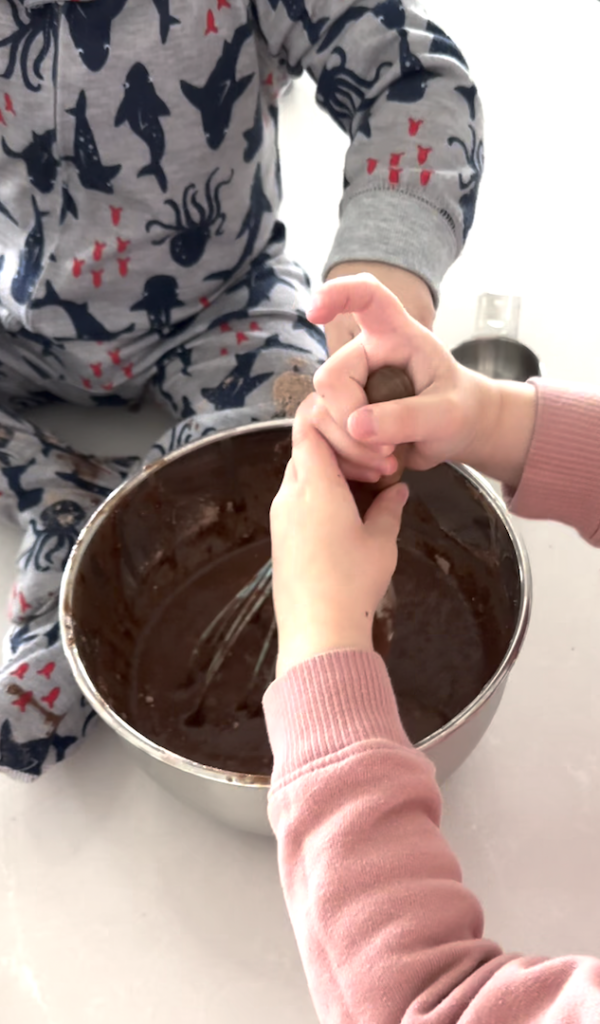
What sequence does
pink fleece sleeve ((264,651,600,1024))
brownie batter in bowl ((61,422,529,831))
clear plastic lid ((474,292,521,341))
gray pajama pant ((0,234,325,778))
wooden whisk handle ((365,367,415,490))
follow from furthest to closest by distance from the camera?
clear plastic lid ((474,292,521,341)), gray pajama pant ((0,234,325,778)), brownie batter in bowl ((61,422,529,831)), wooden whisk handle ((365,367,415,490)), pink fleece sleeve ((264,651,600,1024))

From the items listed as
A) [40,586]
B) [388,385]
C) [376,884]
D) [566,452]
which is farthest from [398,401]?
[40,586]

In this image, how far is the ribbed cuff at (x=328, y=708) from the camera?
42 centimetres

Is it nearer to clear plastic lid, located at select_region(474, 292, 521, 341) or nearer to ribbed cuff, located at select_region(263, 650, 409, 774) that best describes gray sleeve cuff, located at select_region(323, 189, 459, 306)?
clear plastic lid, located at select_region(474, 292, 521, 341)

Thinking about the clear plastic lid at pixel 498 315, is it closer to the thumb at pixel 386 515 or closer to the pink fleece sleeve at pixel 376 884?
the thumb at pixel 386 515

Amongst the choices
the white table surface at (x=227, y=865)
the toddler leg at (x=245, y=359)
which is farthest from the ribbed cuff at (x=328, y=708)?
the toddler leg at (x=245, y=359)

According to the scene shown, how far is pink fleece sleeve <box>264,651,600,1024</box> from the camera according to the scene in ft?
1.22

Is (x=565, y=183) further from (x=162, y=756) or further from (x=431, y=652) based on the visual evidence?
(x=162, y=756)

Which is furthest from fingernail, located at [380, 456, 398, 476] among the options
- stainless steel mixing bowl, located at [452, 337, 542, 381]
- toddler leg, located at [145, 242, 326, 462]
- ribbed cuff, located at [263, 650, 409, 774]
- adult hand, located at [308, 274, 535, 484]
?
stainless steel mixing bowl, located at [452, 337, 542, 381]

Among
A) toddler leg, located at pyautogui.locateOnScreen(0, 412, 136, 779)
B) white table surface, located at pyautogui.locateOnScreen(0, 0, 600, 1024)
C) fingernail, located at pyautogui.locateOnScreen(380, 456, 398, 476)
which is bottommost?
white table surface, located at pyautogui.locateOnScreen(0, 0, 600, 1024)

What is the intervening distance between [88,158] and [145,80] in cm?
7

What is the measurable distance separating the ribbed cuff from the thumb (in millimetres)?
72

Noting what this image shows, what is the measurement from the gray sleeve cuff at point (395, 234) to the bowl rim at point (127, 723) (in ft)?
0.42

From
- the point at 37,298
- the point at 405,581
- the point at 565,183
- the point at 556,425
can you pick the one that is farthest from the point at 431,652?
the point at 565,183

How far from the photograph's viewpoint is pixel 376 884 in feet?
1.29
